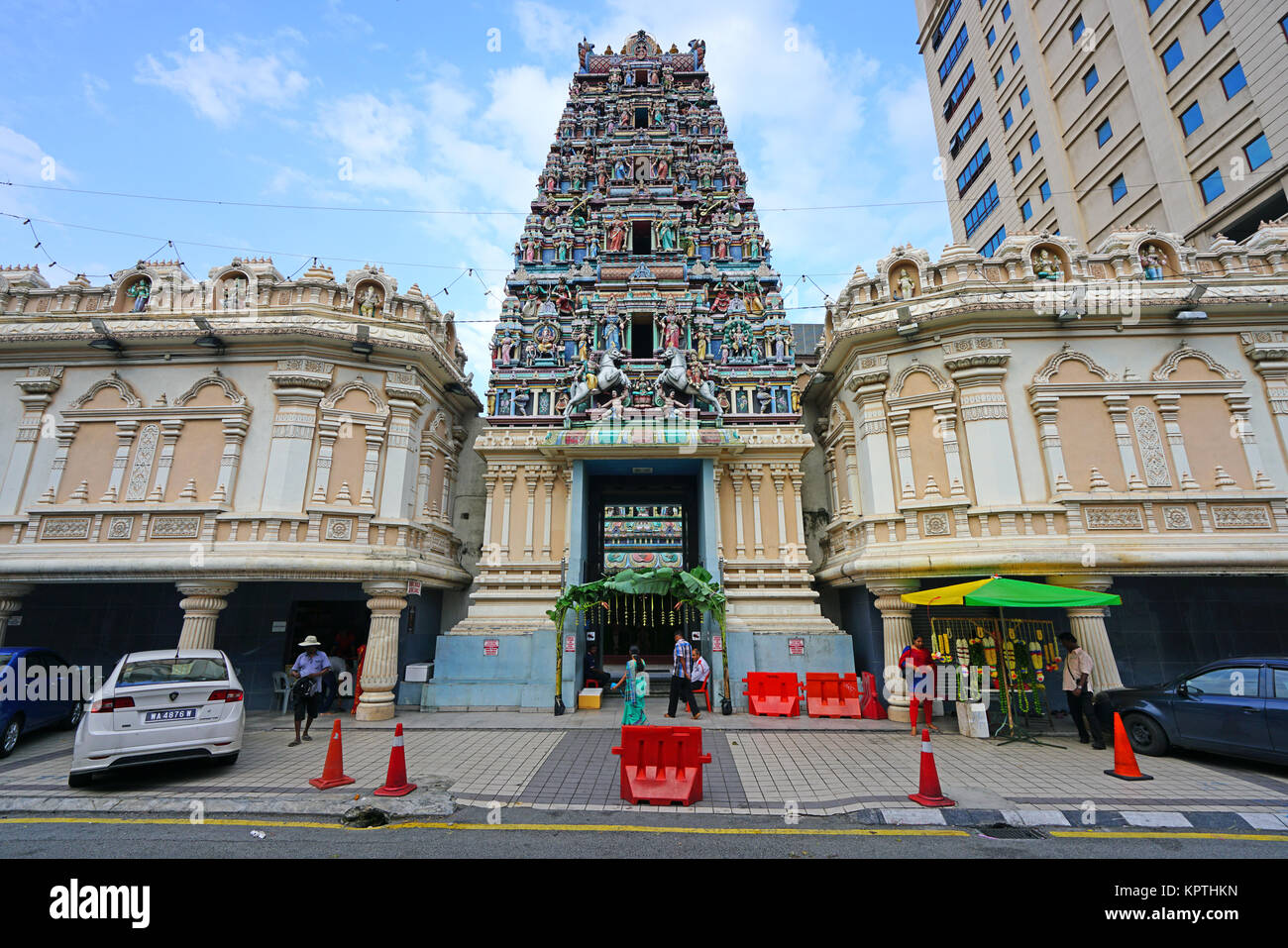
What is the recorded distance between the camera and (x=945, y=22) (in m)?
36.8

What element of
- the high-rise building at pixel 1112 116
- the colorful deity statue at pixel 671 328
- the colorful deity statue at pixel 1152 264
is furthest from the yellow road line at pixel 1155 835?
the high-rise building at pixel 1112 116

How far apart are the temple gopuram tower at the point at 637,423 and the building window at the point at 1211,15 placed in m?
18.5

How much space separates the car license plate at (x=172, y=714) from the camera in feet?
25.7

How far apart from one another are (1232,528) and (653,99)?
23.7m

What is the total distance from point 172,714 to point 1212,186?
34.5 meters

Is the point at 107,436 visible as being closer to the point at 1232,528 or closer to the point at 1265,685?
the point at 1265,685

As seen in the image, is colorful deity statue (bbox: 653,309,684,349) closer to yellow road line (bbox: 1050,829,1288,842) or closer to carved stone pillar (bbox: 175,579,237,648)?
carved stone pillar (bbox: 175,579,237,648)

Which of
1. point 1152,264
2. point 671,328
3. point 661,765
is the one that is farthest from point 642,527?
point 1152,264

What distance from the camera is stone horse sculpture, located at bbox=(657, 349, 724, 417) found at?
55.1 ft

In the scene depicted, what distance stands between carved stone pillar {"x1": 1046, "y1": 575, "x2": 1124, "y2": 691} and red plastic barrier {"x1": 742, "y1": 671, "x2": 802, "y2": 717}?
592 cm

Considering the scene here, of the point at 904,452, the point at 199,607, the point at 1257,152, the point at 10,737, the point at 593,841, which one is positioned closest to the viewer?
the point at 593,841

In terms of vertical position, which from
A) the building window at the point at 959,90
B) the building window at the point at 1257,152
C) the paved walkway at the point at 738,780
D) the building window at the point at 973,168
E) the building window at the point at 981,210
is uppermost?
the building window at the point at 959,90

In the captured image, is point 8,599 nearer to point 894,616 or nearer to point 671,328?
point 671,328

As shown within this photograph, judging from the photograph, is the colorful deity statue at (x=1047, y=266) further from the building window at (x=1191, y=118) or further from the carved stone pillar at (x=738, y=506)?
the building window at (x=1191, y=118)
